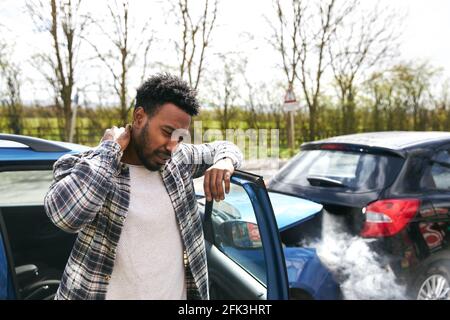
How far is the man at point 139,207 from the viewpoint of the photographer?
1.19 m

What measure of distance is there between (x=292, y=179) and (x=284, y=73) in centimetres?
1187

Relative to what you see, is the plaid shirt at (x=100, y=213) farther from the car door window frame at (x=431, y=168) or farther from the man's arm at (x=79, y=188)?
the car door window frame at (x=431, y=168)

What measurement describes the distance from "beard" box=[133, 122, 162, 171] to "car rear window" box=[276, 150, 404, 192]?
204cm

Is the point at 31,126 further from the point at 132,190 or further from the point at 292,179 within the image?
the point at 132,190

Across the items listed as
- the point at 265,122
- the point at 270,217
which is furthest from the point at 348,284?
the point at 265,122

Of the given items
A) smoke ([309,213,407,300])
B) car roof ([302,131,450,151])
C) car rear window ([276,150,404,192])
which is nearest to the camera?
smoke ([309,213,407,300])

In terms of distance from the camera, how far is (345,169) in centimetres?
321

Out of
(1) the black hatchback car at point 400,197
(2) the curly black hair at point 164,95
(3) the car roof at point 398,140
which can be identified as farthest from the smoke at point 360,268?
(2) the curly black hair at point 164,95


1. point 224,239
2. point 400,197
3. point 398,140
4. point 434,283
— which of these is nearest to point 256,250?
point 224,239

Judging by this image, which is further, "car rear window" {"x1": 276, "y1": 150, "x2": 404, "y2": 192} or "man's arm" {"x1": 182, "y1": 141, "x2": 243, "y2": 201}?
"car rear window" {"x1": 276, "y1": 150, "x2": 404, "y2": 192}

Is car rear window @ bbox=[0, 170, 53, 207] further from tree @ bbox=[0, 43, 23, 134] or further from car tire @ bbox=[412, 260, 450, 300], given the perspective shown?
tree @ bbox=[0, 43, 23, 134]

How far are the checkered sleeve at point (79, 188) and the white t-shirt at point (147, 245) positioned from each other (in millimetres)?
137

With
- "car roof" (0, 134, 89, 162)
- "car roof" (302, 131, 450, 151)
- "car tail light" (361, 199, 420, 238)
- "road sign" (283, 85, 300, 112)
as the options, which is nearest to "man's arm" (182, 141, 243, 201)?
"car roof" (0, 134, 89, 162)

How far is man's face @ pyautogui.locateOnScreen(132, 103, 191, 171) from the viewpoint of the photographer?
1370 mm
